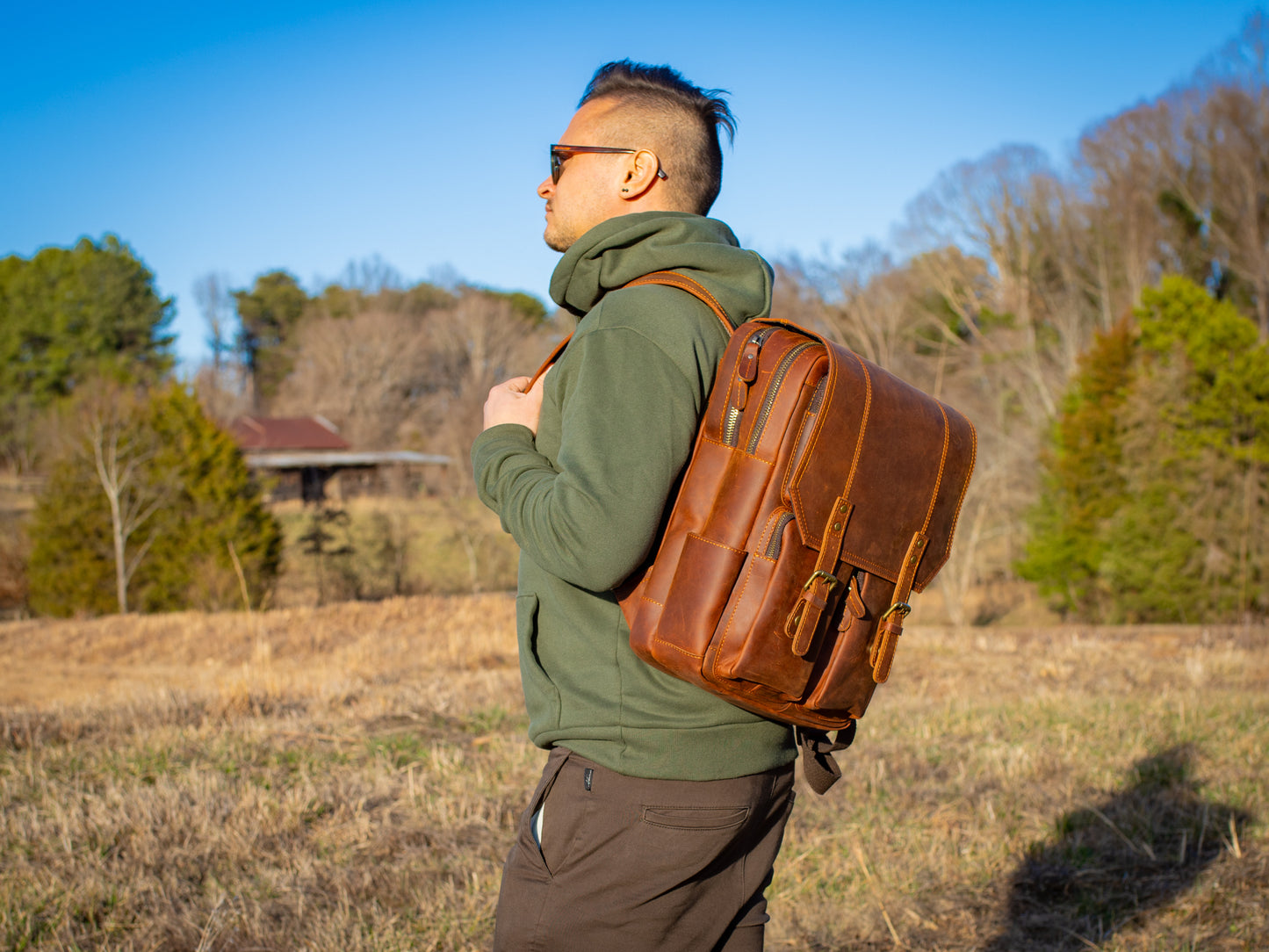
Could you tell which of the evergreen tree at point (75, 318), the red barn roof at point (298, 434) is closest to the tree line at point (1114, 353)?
the red barn roof at point (298, 434)

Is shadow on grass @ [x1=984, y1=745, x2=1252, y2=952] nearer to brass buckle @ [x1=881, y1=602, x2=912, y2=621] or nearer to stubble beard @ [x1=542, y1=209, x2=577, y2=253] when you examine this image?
brass buckle @ [x1=881, y1=602, x2=912, y2=621]

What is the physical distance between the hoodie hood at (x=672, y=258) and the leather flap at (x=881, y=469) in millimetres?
206

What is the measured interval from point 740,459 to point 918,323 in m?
42.2

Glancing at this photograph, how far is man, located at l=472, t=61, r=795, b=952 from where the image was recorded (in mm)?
1469

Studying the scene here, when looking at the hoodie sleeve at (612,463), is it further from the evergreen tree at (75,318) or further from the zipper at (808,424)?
the evergreen tree at (75,318)

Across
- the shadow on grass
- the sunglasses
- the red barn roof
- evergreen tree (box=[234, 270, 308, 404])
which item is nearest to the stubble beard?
the sunglasses

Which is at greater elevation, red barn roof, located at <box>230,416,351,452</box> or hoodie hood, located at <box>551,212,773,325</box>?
red barn roof, located at <box>230,416,351,452</box>

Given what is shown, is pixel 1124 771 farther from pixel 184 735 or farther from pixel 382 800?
pixel 184 735

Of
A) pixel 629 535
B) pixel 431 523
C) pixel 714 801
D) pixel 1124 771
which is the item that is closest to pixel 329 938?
pixel 714 801

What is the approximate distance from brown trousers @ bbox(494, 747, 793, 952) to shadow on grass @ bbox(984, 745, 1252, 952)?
75.2 inches

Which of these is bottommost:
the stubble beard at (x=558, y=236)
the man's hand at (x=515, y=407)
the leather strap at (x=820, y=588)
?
the leather strap at (x=820, y=588)

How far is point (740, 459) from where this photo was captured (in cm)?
148

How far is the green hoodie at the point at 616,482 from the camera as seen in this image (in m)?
1.46

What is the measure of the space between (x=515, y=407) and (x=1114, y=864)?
315 cm
